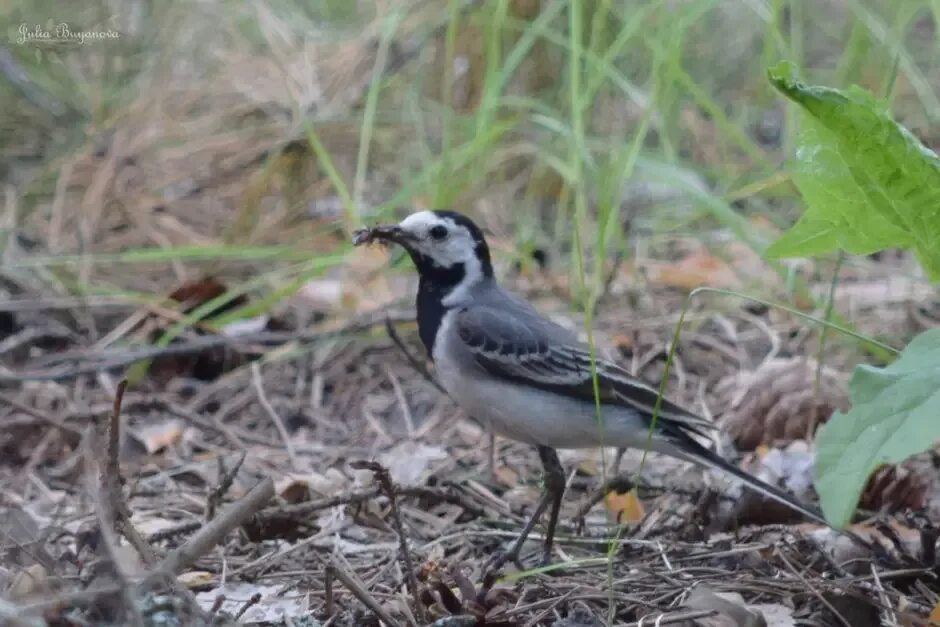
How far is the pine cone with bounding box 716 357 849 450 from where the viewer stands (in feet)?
12.3

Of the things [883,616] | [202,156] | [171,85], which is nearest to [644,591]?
[883,616]

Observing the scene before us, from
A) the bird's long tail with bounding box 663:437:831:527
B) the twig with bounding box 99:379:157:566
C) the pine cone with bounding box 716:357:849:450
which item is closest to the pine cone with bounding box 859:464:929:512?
the bird's long tail with bounding box 663:437:831:527

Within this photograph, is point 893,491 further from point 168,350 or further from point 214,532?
point 168,350

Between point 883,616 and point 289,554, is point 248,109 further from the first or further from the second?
point 883,616

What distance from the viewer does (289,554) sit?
2803mm

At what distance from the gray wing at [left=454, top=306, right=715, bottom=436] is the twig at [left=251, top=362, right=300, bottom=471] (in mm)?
863

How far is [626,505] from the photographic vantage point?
323 centimetres

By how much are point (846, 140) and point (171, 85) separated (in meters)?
5.58

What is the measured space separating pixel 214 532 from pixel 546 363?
1394 millimetres

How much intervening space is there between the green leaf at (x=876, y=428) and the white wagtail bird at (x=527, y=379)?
3.12 ft

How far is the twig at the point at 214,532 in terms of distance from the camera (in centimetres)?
197

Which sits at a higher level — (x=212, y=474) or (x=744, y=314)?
(x=744, y=314)

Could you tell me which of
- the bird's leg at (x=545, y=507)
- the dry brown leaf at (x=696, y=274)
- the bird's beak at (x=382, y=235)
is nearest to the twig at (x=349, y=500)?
the bird's leg at (x=545, y=507)
